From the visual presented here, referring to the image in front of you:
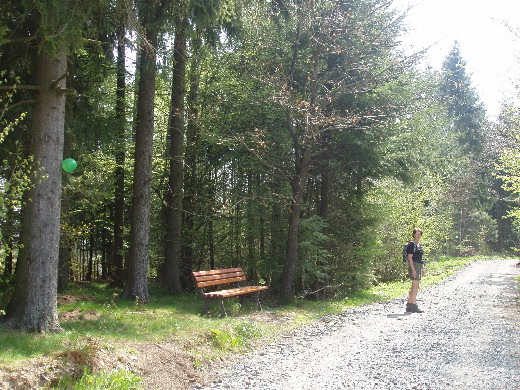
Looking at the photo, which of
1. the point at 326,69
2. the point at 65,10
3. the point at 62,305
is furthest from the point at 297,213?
the point at 65,10

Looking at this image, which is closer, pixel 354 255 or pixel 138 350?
pixel 138 350

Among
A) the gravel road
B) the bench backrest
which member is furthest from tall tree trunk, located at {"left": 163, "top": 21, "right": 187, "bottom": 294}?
the gravel road

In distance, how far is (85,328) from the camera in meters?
6.82

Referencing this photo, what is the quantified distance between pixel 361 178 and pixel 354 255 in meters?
2.35

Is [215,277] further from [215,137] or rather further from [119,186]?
[119,186]

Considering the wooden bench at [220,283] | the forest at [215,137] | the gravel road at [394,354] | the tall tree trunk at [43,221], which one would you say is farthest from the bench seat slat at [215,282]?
the tall tree trunk at [43,221]

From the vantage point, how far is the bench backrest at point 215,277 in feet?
30.1

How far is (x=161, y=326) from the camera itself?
7359 mm

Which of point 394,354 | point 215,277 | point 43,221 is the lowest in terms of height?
point 394,354

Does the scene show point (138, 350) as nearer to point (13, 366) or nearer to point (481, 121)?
point (13, 366)

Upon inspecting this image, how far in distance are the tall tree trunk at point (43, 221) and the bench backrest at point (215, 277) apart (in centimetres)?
324

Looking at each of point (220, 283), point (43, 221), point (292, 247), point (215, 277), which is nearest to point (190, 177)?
point (292, 247)

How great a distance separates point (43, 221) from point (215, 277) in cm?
428

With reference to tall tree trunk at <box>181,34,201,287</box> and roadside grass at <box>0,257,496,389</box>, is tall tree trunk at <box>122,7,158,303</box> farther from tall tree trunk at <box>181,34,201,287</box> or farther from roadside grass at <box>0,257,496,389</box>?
tall tree trunk at <box>181,34,201,287</box>
